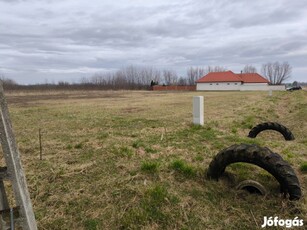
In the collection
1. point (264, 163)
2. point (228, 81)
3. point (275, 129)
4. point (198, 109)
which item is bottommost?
point (275, 129)

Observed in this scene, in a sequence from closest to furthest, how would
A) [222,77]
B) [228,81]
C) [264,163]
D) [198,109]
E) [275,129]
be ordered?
1. [264,163]
2. [275,129]
3. [198,109]
4. [228,81]
5. [222,77]

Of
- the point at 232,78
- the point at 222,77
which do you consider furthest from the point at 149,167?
the point at 222,77

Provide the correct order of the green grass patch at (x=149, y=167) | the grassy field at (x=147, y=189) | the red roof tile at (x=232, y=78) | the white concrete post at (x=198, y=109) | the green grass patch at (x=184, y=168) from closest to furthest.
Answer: the grassy field at (x=147, y=189)
the green grass patch at (x=184, y=168)
the green grass patch at (x=149, y=167)
the white concrete post at (x=198, y=109)
the red roof tile at (x=232, y=78)

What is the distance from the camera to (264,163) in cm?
368

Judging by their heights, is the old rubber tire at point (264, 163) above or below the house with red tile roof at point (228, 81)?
below

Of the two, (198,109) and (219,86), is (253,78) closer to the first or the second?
(219,86)

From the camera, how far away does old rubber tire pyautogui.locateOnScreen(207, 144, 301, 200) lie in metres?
3.48

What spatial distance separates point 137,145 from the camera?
6270 millimetres

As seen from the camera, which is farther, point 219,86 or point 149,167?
point 219,86

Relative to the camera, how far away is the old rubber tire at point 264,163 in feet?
11.4

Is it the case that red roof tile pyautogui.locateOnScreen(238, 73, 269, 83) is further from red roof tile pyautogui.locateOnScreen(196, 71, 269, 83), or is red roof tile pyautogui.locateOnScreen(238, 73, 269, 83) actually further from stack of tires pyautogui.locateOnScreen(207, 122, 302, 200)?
stack of tires pyautogui.locateOnScreen(207, 122, 302, 200)

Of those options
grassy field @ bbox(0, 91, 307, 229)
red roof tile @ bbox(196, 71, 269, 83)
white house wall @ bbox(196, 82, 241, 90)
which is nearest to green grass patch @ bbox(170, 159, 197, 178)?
grassy field @ bbox(0, 91, 307, 229)

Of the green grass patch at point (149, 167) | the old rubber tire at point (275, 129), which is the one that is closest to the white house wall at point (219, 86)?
the old rubber tire at point (275, 129)

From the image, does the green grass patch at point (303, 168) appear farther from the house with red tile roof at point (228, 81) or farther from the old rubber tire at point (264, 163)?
the house with red tile roof at point (228, 81)
